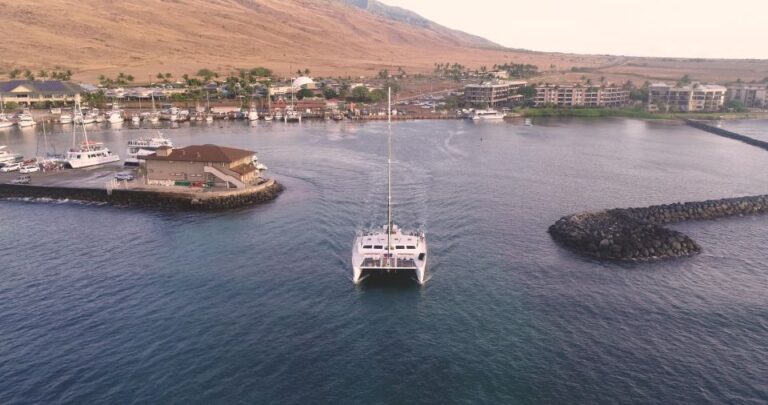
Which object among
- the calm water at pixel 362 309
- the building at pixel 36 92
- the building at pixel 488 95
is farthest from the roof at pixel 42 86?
the building at pixel 488 95

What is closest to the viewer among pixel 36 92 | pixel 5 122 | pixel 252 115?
pixel 5 122

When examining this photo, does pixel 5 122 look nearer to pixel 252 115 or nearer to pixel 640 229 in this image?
pixel 252 115

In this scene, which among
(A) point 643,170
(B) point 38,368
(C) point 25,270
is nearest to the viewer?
(B) point 38,368

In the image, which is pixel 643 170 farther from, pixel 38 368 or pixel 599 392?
pixel 38 368

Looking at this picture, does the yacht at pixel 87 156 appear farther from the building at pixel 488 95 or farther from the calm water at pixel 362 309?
the building at pixel 488 95

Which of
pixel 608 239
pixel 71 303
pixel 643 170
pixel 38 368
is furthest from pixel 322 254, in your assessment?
pixel 643 170

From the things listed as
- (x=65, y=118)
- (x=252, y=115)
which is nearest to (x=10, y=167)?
(x=65, y=118)
